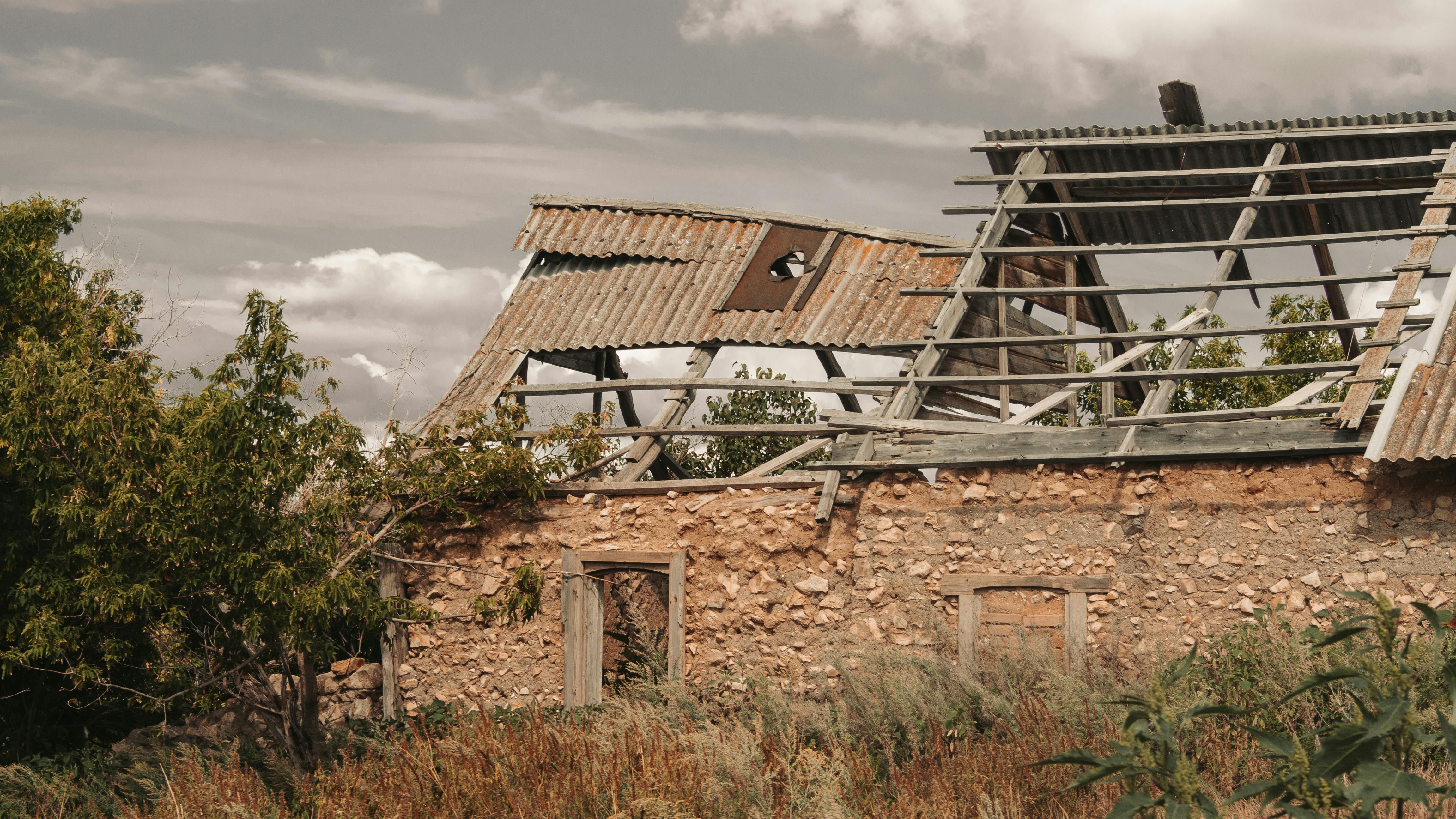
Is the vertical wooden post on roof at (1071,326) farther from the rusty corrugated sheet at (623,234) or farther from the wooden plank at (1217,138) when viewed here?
the rusty corrugated sheet at (623,234)

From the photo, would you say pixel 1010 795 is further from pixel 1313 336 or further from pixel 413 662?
pixel 1313 336

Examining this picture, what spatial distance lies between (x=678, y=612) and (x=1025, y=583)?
282 cm

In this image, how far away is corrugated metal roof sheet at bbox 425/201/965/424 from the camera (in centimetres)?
1116

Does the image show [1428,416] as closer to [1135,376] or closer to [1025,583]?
[1135,376]

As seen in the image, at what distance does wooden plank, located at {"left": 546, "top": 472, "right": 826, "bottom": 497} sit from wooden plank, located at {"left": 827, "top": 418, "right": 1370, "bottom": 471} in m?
0.49

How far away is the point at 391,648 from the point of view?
33.8 ft

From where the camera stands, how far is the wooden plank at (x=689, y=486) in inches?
358

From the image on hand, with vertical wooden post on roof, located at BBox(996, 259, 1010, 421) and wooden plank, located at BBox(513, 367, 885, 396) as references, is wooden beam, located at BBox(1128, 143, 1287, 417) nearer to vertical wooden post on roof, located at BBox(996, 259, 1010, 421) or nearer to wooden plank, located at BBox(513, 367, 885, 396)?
vertical wooden post on roof, located at BBox(996, 259, 1010, 421)

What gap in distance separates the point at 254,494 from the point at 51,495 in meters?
1.77

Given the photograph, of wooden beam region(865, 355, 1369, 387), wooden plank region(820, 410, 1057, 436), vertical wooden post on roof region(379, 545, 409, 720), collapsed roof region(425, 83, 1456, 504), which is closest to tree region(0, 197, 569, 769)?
vertical wooden post on roof region(379, 545, 409, 720)

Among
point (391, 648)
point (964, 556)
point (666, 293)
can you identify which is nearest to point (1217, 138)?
point (964, 556)

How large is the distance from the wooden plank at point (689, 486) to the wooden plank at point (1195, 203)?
126 inches

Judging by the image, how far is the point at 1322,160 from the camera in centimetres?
1052

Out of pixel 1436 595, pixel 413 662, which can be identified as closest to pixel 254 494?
pixel 413 662
